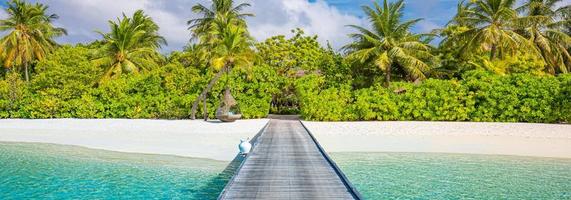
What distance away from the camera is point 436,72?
2434cm

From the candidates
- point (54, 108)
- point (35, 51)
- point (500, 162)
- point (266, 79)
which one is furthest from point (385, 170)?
point (35, 51)

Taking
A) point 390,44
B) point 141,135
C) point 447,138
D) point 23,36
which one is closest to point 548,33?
point 390,44

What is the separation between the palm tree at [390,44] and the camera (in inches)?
903

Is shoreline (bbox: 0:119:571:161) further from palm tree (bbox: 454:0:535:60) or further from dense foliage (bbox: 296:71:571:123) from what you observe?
palm tree (bbox: 454:0:535:60)

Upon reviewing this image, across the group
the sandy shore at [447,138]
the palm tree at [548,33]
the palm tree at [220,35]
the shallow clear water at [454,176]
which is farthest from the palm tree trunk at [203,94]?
the palm tree at [548,33]

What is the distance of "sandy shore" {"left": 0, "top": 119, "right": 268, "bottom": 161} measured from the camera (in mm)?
12250

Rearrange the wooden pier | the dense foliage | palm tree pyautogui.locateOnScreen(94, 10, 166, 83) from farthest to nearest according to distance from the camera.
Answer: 1. palm tree pyautogui.locateOnScreen(94, 10, 166, 83)
2. the dense foliage
3. the wooden pier

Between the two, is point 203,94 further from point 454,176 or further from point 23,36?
point 23,36

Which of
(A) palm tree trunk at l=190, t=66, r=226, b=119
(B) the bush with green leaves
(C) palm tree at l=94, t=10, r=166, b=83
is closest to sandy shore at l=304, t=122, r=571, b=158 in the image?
(B) the bush with green leaves

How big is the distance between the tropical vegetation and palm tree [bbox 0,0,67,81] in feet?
21.9

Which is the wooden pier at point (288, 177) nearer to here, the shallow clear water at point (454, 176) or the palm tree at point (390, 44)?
the shallow clear water at point (454, 176)

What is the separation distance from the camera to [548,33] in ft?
81.7

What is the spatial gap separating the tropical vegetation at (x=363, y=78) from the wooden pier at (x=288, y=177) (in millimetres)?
10628

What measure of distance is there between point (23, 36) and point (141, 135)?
21.6 m
